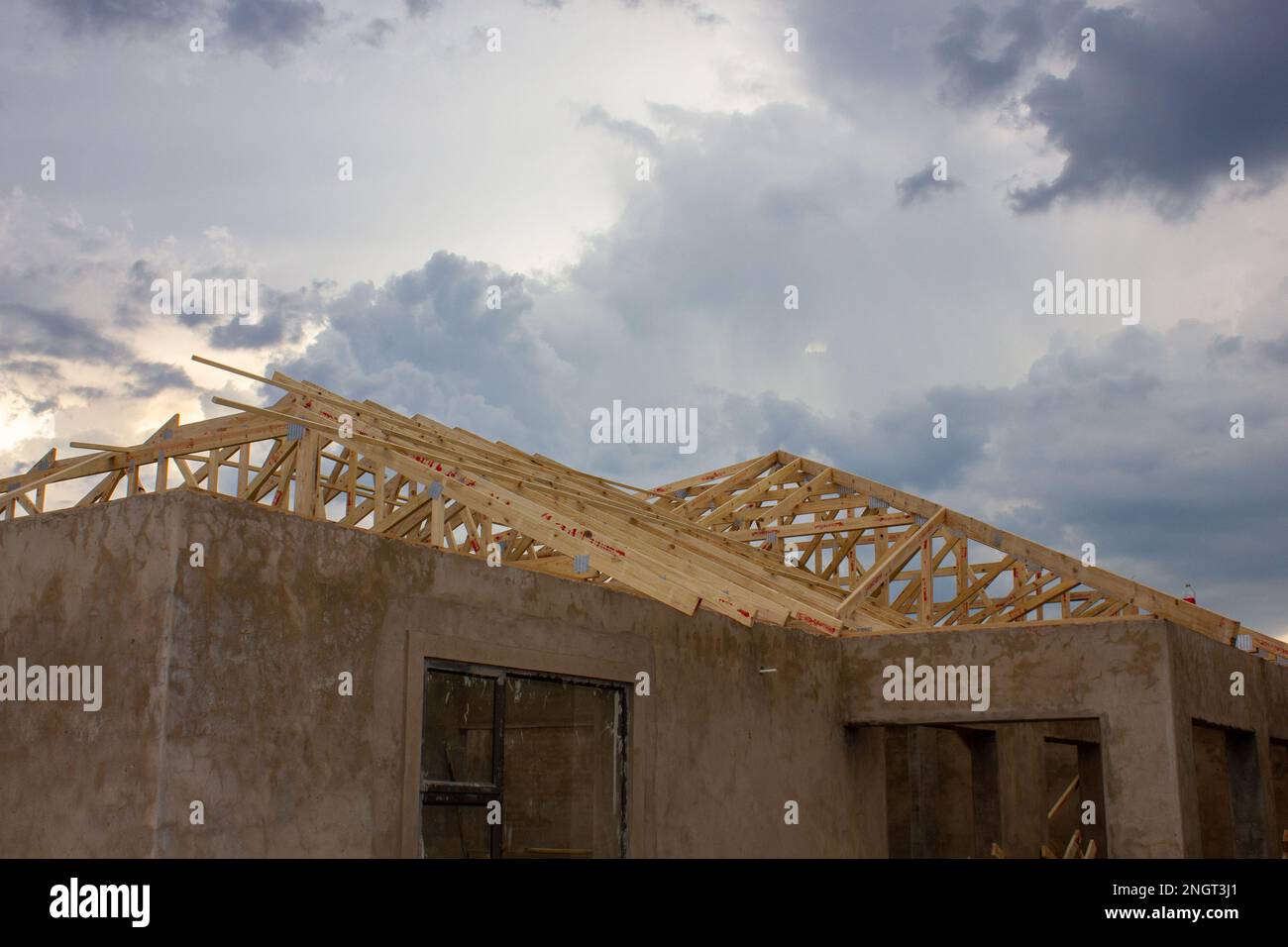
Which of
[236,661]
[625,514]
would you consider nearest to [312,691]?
[236,661]

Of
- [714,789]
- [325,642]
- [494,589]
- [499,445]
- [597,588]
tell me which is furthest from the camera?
[499,445]

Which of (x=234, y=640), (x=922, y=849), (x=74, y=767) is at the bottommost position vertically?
(x=922, y=849)

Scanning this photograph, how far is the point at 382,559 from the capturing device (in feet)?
32.1

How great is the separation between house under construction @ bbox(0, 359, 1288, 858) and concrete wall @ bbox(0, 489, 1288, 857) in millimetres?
24

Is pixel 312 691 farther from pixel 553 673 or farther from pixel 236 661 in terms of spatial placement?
pixel 553 673

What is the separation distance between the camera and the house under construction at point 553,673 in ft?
28.1

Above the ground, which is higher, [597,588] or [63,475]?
[63,475]

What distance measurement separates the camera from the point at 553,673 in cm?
1102

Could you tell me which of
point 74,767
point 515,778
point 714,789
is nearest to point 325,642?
point 74,767

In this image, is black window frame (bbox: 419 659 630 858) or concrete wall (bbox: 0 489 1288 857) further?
black window frame (bbox: 419 659 630 858)

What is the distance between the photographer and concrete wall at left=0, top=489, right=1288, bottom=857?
329 inches
